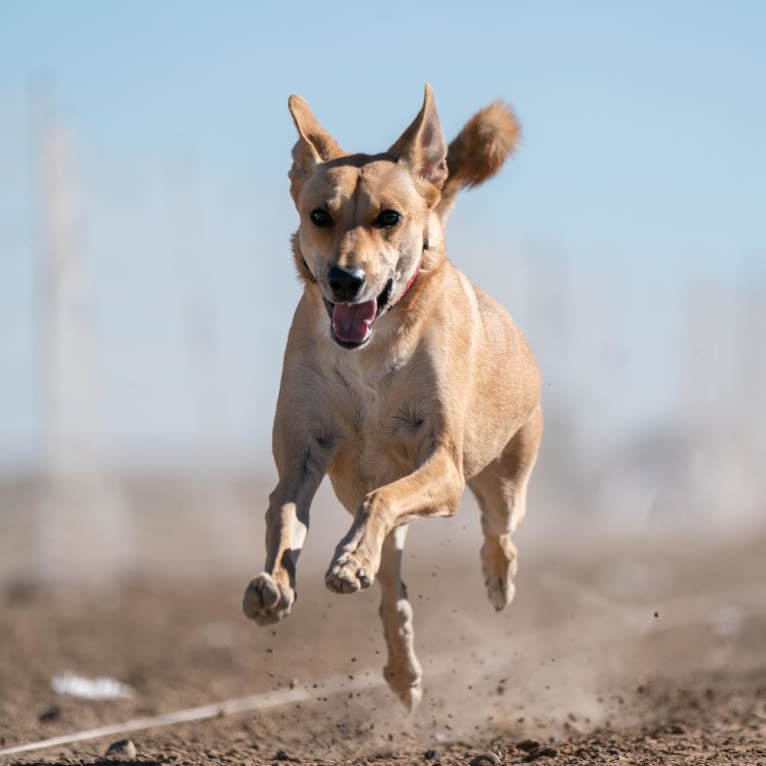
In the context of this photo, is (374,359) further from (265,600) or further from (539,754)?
(539,754)

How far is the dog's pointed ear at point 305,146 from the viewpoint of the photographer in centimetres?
673

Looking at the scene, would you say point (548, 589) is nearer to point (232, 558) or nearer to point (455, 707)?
point (232, 558)

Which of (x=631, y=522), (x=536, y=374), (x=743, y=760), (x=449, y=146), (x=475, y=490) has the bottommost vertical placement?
(x=631, y=522)

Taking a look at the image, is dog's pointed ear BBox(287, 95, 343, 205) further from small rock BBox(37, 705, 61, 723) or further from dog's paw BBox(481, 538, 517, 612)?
small rock BBox(37, 705, 61, 723)

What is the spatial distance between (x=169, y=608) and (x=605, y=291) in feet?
45.0

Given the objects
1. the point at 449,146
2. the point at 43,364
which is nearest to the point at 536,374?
the point at 449,146

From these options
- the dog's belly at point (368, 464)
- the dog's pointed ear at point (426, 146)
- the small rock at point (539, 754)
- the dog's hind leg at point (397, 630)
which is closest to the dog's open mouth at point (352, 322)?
the dog's belly at point (368, 464)

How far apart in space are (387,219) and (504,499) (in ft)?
7.24

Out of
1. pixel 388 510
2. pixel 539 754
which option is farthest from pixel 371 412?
pixel 539 754

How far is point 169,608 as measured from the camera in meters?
14.3

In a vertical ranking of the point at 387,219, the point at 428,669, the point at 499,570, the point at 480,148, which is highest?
the point at 480,148

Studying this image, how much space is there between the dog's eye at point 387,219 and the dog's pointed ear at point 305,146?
488 millimetres

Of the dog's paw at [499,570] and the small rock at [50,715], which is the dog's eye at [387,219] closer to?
the dog's paw at [499,570]

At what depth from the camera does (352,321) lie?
6.27 metres
